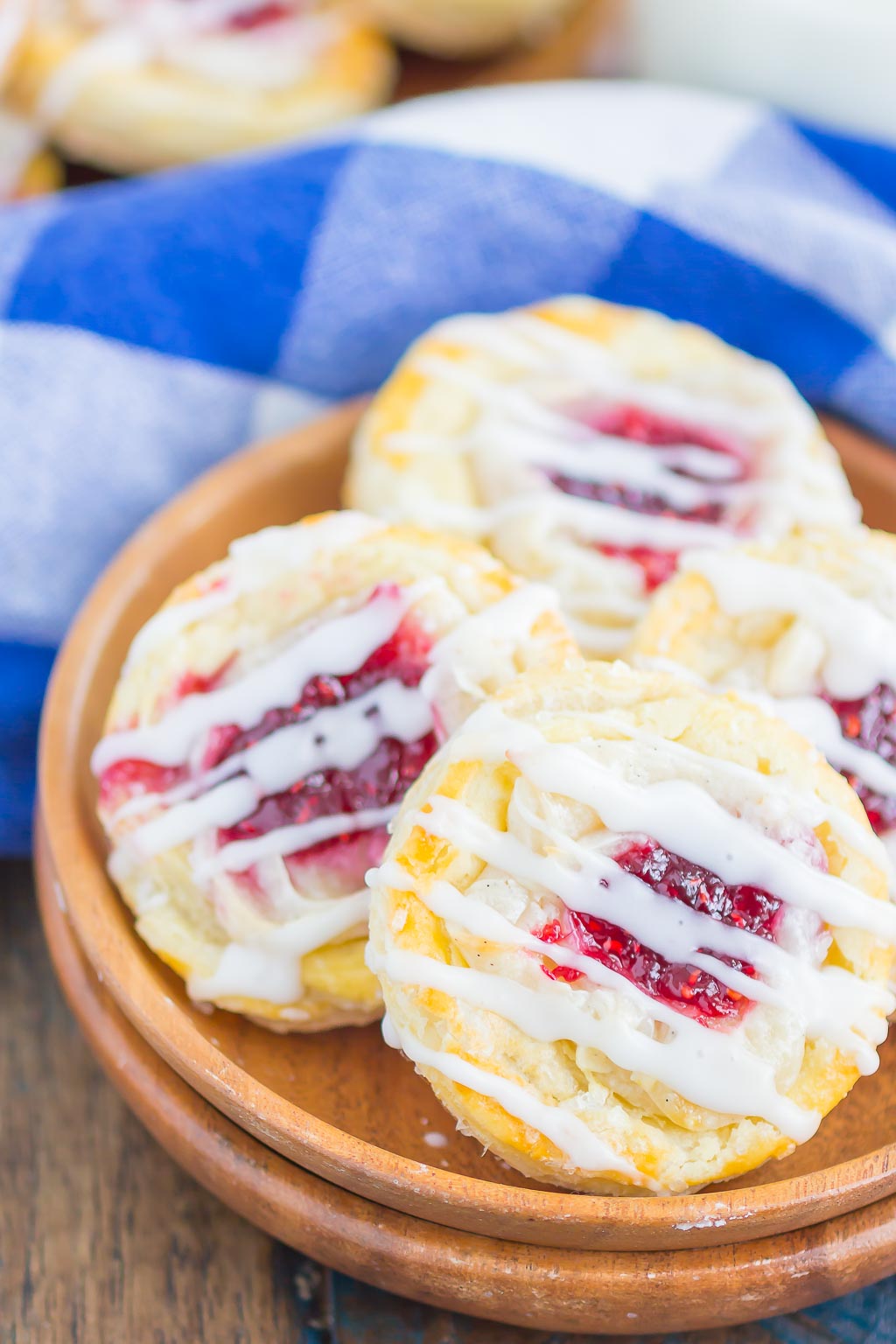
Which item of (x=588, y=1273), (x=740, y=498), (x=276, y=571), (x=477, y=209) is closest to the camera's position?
(x=588, y=1273)

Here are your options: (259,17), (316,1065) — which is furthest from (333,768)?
(259,17)

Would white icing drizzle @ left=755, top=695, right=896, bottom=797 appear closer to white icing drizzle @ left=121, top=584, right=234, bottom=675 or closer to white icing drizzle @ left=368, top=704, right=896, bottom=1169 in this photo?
white icing drizzle @ left=368, top=704, right=896, bottom=1169

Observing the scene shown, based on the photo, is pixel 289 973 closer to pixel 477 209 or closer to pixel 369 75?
pixel 477 209

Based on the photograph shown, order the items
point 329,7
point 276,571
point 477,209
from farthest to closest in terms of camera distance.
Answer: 1. point 329,7
2. point 477,209
3. point 276,571

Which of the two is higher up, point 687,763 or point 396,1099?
point 687,763

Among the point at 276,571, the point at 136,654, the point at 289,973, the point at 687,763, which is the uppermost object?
the point at 687,763

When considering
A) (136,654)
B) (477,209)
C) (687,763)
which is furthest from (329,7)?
(687,763)

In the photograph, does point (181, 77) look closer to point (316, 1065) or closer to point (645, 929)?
point (316, 1065)
